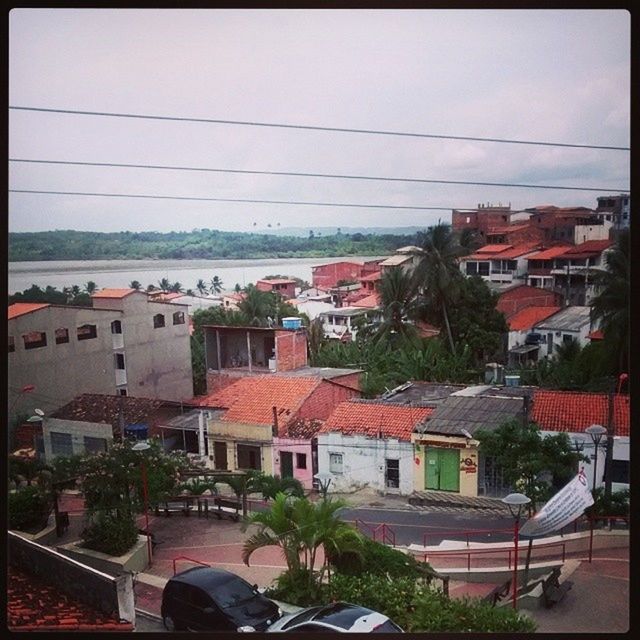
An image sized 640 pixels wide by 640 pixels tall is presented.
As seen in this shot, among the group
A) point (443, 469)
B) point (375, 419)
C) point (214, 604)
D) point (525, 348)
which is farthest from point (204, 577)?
point (525, 348)

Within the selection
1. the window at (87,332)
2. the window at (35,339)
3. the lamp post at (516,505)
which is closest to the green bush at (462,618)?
the lamp post at (516,505)

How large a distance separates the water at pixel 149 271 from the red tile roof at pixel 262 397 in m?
0.40

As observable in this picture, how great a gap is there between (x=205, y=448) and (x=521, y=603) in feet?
4.29

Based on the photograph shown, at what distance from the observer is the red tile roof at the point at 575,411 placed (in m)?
2.65

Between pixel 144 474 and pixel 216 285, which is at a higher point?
pixel 216 285

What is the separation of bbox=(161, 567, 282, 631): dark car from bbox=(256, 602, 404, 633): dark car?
66 mm

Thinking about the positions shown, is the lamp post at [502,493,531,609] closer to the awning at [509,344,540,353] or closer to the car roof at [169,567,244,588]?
the awning at [509,344,540,353]

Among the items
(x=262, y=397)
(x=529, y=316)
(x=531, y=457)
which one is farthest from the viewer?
(x=262, y=397)

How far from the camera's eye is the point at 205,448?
288cm

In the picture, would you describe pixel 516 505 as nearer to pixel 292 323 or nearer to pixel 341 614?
pixel 341 614

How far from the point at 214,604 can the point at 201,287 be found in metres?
1.20

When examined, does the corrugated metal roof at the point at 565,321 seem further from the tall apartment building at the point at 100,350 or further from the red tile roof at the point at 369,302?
the tall apartment building at the point at 100,350

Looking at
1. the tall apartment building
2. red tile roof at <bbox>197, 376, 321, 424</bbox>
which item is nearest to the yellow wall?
red tile roof at <bbox>197, 376, 321, 424</bbox>

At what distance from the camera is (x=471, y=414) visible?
2.77m
